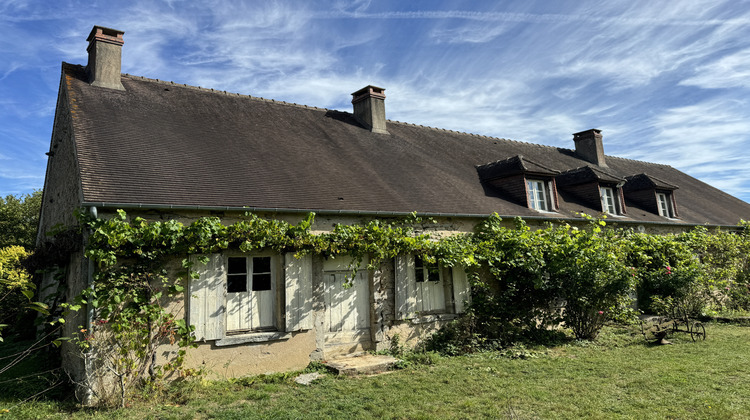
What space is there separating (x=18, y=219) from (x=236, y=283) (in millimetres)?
18629

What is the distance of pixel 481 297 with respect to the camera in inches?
385

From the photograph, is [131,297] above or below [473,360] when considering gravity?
above

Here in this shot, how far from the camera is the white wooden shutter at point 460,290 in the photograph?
971 centimetres

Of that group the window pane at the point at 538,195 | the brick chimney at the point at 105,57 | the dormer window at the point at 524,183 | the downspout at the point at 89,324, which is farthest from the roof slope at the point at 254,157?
the downspout at the point at 89,324

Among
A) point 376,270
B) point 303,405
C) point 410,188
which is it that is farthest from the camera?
point 410,188

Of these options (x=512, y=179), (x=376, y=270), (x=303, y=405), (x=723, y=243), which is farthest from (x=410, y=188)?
(x=723, y=243)

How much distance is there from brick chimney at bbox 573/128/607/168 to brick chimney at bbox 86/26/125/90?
52.6 feet

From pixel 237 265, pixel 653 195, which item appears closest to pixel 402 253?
pixel 237 265

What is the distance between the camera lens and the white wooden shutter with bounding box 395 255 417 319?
29.6ft

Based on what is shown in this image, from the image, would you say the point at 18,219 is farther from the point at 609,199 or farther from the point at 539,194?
the point at 609,199

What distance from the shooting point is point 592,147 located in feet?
60.4

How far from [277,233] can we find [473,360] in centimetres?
400

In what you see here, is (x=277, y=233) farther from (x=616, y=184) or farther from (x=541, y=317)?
(x=616, y=184)

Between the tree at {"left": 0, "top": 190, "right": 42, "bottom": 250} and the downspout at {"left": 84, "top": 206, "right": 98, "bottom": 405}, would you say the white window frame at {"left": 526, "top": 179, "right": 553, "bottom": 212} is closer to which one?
the downspout at {"left": 84, "top": 206, "right": 98, "bottom": 405}
